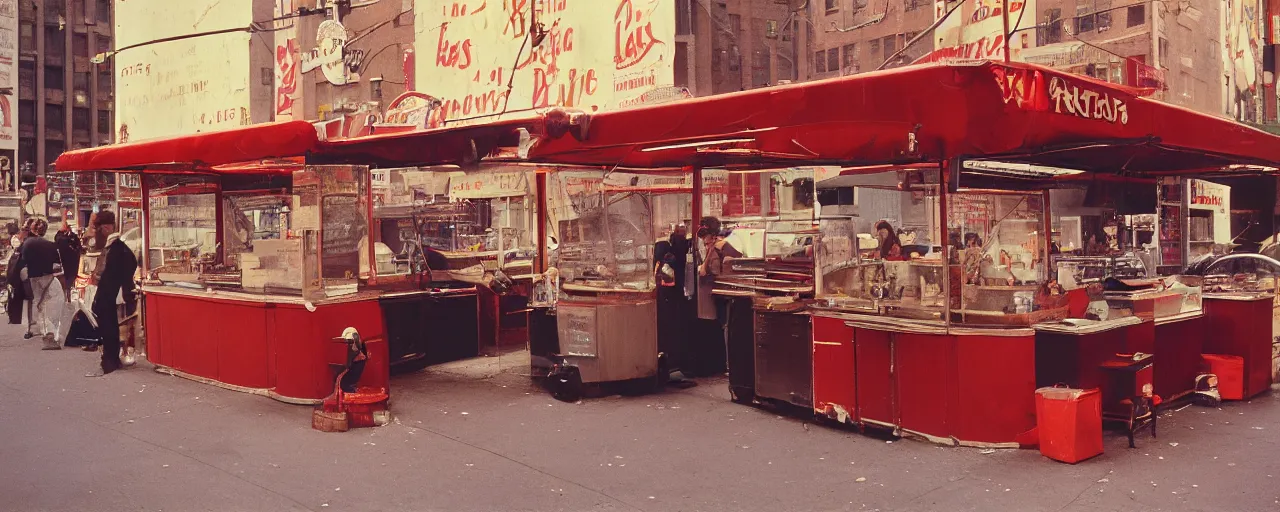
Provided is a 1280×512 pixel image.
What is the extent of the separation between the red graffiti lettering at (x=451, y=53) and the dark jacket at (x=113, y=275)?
264 inches

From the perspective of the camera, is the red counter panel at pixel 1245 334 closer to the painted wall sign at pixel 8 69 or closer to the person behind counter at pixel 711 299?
the person behind counter at pixel 711 299

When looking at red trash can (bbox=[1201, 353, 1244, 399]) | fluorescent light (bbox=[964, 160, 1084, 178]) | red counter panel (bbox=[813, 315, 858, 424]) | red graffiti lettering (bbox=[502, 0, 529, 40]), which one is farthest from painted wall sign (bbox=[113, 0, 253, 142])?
red trash can (bbox=[1201, 353, 1244, 399])

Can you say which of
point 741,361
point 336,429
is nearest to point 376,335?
point 336,429

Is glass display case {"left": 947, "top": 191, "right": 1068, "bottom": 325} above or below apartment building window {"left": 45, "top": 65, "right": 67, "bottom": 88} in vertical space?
below

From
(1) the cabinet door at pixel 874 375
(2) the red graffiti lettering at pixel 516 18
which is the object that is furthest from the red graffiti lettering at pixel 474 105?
(1) the cabinet door at pixel 874 375

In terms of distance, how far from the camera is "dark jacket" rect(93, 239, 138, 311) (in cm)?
1053

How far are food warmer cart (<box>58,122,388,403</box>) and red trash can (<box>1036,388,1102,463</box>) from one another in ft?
18.1

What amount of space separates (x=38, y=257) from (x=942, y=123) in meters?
12.2

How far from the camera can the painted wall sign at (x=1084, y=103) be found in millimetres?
6191

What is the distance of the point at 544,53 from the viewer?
48.3ft

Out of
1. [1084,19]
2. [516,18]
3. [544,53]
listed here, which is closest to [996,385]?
[544,53]

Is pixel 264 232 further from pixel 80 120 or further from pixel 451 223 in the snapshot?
pixel 80 120

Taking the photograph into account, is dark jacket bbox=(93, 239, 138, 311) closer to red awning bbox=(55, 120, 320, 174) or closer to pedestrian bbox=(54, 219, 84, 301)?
red awning bbox=(55, 120, 320, 174)

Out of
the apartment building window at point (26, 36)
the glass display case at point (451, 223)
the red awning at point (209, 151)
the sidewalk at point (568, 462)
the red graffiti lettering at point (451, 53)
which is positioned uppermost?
the apartment building window at point (26, 36)
